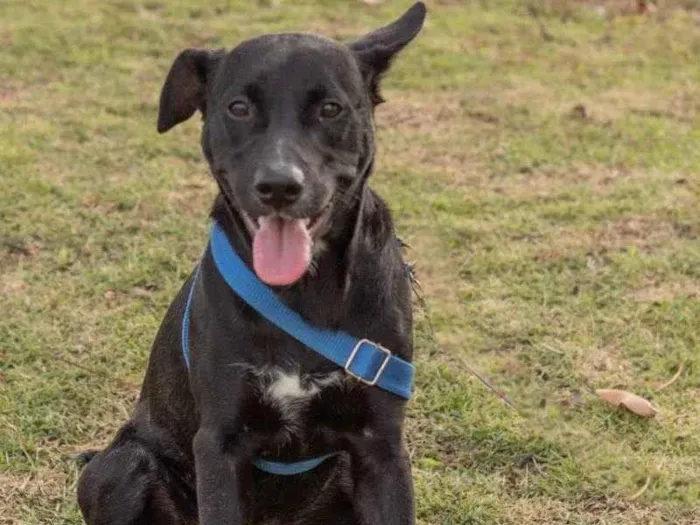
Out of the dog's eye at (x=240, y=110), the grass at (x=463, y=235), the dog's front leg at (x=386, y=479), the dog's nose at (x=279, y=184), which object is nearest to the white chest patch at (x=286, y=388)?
the dog's front leg at (x=386, y=479)

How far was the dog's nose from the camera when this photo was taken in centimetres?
291

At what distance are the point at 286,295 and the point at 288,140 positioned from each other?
0.46 m

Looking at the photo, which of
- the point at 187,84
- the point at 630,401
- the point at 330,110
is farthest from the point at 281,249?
the point at 630,401

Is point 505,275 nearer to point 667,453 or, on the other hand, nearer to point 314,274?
point 667,453

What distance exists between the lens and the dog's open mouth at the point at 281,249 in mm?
3059

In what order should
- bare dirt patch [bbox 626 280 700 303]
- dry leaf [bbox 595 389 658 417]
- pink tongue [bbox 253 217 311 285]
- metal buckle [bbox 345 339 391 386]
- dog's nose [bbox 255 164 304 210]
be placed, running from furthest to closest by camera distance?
bare dirt patch [bbox 626 280 700 303]
dry leaf [bbox 595 389 658 417]
metal buckle [bbox 345 339 391 386]
pink tongue [bbox 253 217 311 285]
dog's nose [bbox 255 164 304 210]

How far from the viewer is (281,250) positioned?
309cm

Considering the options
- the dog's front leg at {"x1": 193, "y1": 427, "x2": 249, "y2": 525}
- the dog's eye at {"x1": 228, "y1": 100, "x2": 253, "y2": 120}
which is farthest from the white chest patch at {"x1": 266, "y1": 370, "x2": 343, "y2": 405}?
the dog's eye at {"x1": 228, "y1": 100, "x2": 253, "y2": 120}


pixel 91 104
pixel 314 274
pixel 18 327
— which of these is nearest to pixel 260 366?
pixel 314 274

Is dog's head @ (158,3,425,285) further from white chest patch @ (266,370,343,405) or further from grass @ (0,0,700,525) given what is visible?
grass @ (0,0,700,525)

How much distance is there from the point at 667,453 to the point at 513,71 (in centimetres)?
467

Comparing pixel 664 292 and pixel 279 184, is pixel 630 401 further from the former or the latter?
pixel 279 184

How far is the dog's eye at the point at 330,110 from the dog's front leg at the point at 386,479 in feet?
2.99

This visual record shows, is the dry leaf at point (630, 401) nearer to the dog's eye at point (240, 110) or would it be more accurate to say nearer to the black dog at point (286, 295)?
the black dog at point (286, 295)
